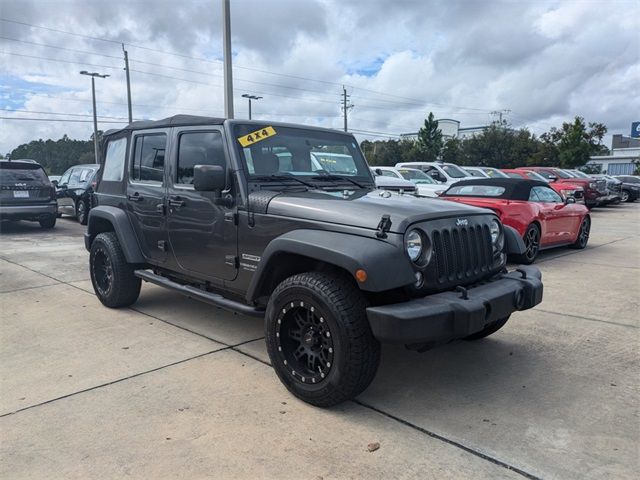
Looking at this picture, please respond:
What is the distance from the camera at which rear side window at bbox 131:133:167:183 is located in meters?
4.74

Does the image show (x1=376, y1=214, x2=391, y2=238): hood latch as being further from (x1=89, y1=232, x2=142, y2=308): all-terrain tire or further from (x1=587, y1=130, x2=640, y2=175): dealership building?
(x1=587, y1=130, x2=640, y2=175): dealership building

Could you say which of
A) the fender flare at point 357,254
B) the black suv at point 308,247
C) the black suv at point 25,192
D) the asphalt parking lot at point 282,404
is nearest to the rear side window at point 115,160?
the black suv at point 308,247

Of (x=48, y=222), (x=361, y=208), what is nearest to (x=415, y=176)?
(x=48, y=222)

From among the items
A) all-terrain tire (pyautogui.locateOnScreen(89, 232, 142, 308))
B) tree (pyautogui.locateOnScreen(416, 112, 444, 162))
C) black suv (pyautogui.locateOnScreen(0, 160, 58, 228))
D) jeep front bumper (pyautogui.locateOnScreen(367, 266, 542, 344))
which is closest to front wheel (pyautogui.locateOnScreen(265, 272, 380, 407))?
jeep front bumper (pyautogui.locateOnScreen(367, 266, 542, 344))

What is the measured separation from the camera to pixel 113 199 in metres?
5.43

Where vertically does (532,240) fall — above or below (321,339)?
above

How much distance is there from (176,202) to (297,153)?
1153 millimetres

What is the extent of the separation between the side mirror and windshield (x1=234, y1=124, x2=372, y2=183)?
27cm

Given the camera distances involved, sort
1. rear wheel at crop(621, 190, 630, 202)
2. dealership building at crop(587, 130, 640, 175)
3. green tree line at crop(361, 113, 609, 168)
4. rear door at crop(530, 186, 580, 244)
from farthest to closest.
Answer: dealership building at crop(587, 130, 640, 175)
green tree line at crop(361, 113, 609, 168)
rear wheel at crop(621, 190, 630, 202)
rear door at crop(530, 186, 580, 244)

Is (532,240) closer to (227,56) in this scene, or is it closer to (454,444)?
(454,444)

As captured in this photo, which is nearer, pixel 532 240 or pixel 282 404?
pixel 282 404

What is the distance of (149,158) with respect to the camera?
493 cm

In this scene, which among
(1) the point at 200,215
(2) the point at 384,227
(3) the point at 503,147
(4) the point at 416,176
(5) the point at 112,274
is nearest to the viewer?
(2) the point at 384,227

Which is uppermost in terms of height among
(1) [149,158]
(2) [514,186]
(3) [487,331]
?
(1) [149,158]
